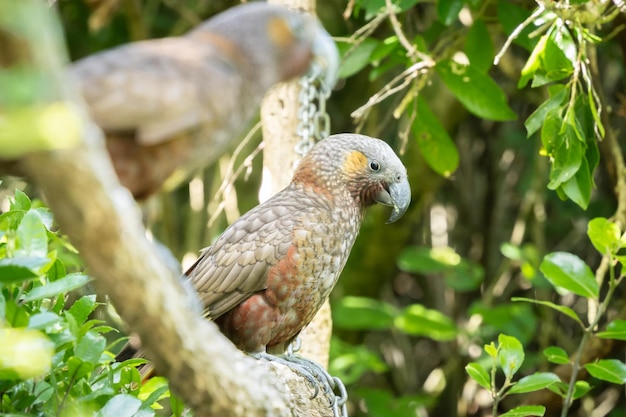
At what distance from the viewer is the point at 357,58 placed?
3836 millimetres

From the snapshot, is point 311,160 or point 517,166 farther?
point 517,166

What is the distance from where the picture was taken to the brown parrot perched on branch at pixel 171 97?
6.26ft

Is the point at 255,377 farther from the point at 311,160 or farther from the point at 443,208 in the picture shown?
the point at 443,208

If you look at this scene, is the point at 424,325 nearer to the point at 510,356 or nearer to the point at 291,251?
the point at 510,356

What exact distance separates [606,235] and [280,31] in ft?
4.63

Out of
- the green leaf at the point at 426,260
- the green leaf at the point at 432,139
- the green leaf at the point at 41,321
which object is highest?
the green leaf at the point at 41,321

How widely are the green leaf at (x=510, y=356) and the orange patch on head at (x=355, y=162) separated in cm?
77

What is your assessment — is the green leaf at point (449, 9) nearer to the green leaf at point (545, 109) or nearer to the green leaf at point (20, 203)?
the green leaf at point (545, 109)

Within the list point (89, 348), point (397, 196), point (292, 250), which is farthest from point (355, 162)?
point (89, 348)

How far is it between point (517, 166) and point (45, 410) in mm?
4719

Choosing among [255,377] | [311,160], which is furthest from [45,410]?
[311,160]

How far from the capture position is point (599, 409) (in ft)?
19.2

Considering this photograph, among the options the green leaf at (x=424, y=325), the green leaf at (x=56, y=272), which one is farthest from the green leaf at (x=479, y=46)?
the green leaf at (x=56, y=272)

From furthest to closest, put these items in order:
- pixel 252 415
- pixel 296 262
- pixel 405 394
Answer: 1. pixel 405 394
2. pixel 296 262
3. pixel 252 415
